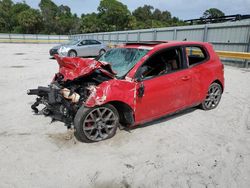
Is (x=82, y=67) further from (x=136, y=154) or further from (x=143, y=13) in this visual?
(x=143, y=13)

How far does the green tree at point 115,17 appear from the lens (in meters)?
59.9

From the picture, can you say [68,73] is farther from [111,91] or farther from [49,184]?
[49,184]

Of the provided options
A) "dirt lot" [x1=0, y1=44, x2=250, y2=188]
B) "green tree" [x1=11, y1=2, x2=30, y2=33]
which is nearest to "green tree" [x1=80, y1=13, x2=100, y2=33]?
"green tree" [x1=11, y1=2, x2=30, y2=33]

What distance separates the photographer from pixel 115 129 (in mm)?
3945

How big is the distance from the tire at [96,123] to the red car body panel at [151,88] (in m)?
0.17

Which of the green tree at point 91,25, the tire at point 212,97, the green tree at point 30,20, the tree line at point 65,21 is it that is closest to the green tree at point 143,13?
the tree line at point 65,21

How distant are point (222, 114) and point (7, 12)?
71.5 metres

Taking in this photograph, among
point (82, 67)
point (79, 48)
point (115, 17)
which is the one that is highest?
point (115, 17)

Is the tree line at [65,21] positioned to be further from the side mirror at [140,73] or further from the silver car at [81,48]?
the side mirror at [140,73]

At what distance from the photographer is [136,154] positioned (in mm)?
3467

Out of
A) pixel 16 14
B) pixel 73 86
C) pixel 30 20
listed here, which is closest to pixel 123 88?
pixel 73 86

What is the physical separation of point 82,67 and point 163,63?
62.5 inches

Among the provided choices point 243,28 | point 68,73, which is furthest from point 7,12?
point 68,73

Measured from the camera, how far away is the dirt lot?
2900 millimetres
